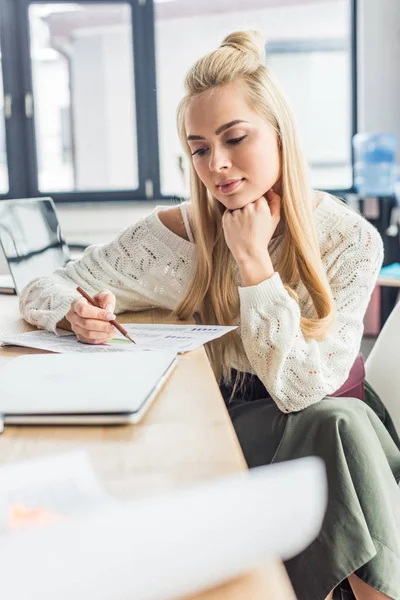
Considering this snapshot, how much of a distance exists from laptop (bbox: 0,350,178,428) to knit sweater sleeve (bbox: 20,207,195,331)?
17.5 inches

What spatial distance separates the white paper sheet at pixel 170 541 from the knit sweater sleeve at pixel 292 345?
81 cm

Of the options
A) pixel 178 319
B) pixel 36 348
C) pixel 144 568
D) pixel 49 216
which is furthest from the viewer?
pixel 49 216

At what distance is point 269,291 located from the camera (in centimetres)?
114

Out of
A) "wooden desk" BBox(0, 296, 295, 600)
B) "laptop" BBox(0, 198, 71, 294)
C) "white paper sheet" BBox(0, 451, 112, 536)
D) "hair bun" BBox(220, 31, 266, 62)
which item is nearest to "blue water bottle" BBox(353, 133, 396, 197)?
"laptop" BBox(0, 198, 71, 294)

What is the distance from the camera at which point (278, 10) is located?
5855 mm

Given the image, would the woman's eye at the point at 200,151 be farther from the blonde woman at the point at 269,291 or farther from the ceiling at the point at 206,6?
the ceiling at the point at 206,6

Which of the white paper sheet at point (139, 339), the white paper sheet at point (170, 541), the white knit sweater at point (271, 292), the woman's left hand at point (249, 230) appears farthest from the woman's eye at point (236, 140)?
the white paper sheet at point (170, 541)

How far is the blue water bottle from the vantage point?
4.39 m

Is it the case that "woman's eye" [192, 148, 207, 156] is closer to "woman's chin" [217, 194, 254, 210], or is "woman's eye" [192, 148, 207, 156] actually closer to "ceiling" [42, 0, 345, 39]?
"woman's chin" [217, 194, 254, 210]

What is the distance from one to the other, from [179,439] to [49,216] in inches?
49.5

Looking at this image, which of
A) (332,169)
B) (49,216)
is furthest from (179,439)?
(332,169)

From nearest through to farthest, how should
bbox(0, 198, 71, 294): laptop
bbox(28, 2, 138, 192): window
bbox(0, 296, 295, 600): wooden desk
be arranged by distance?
1. bbox(0, 296, 295, 600): wooden desk
2. bbox(0, 198, 71, 294): laptop
3. bbox(28, 2, 138, 192): window

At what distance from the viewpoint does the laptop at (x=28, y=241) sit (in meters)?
1.57

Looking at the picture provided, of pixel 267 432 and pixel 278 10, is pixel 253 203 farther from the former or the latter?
pixel 278 10
